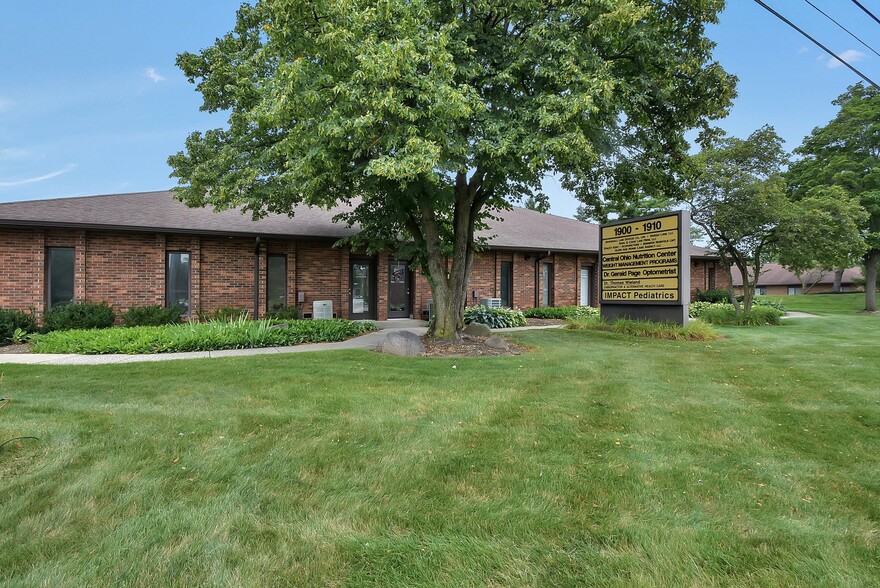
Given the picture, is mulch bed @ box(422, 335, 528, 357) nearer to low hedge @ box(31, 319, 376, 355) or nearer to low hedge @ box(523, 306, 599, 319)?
low hedge @ box(31, 319, 376, 355)

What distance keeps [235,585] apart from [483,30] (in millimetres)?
8854

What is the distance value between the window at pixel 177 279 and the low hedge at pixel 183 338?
354cm

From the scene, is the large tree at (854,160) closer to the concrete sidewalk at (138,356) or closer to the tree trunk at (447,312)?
the tree trunk at (447,312)

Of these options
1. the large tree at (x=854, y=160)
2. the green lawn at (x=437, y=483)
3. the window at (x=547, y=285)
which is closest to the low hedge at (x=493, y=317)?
the window at (x=547, y=285)

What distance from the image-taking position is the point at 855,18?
6.55 m

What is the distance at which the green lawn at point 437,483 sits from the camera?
2.04 m

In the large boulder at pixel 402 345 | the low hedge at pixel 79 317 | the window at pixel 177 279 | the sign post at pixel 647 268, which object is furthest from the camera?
the window at pixel 177 279

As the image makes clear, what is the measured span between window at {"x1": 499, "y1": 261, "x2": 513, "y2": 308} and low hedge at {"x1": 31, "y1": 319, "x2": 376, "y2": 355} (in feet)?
27.4

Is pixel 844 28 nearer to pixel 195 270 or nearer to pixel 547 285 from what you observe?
pixel 547 285

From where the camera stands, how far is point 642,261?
1212cm

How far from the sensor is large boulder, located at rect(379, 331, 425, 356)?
8266mm

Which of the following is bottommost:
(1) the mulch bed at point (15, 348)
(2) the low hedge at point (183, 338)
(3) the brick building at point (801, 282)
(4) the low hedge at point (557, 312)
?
(1) the mulch bed at point (15, 348)

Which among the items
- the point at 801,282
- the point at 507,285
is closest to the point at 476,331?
the point at 507,285

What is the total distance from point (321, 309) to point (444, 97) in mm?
9300
